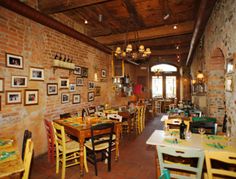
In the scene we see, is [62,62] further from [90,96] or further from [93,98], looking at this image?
[93,98]

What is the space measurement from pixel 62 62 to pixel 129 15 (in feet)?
7.34

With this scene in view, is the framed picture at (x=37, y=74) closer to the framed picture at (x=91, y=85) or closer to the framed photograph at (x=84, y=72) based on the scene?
the framed photograph at (x=84, y=72)

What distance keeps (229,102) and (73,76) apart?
399cm

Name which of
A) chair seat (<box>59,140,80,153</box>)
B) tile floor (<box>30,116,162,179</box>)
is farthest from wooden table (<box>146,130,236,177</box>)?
chair seat (<box>59,140,80,153</box>)

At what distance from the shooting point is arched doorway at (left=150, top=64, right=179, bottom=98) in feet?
39.0

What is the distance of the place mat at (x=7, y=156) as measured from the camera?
1802mm

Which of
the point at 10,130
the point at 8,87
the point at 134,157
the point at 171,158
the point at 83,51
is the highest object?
the point at 83,51

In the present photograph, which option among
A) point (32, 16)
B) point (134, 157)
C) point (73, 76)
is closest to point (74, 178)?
point (134, 157)

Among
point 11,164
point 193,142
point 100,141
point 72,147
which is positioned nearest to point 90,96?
point 72,147

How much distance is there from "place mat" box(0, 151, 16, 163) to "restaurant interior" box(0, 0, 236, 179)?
0.01 m

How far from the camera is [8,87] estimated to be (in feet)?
10.6

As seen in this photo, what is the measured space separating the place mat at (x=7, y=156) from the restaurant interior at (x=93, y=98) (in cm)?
1

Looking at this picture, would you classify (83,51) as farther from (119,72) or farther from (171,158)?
(171,158)

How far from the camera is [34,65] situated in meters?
3.79
